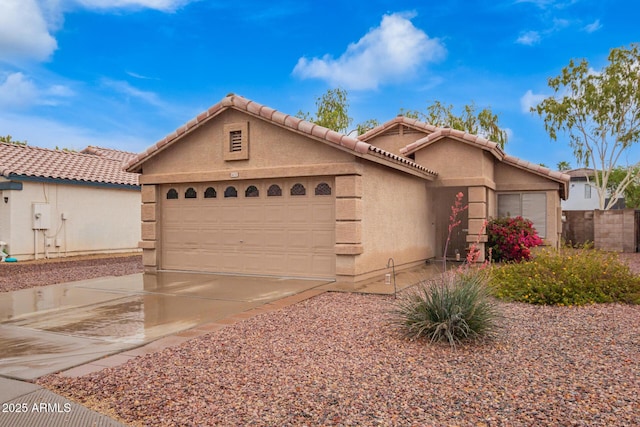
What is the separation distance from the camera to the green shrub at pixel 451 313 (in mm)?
6055

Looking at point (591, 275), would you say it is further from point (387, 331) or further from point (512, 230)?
point (512, 230)

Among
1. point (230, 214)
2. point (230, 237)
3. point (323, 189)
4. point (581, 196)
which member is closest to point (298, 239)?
point (323, 189)

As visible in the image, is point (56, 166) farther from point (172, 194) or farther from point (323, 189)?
point (323, 189)

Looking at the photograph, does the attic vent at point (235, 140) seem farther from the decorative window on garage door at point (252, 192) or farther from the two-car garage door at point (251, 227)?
the decorative window on garage door at point (252, 192)

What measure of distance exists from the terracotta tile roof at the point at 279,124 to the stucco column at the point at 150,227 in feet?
2.95

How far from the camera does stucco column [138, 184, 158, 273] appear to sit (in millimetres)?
13688

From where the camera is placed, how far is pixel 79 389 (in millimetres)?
4695

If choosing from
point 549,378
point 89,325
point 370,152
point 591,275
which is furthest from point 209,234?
point 549,378

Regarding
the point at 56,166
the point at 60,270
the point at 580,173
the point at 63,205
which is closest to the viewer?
the point at 60,270

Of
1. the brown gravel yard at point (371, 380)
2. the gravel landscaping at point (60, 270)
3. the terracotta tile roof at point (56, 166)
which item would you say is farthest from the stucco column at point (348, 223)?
the terracotta tile roof at point (56, 166)

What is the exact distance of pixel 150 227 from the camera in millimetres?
13703

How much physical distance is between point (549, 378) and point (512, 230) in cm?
1116

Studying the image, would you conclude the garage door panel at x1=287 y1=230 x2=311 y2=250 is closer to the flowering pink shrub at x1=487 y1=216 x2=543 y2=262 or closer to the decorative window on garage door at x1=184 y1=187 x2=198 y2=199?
the decorative window on garage door at x1=184 y1=187 x2=198 y2=199

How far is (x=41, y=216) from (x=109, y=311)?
37.8 ft
